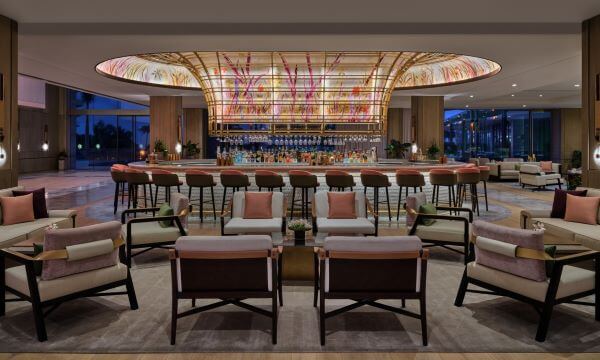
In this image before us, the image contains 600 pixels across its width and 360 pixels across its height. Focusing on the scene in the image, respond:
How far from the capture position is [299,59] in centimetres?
1027

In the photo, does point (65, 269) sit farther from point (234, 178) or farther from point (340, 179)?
point (340, 179)

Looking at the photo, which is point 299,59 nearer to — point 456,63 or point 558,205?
point 456,63

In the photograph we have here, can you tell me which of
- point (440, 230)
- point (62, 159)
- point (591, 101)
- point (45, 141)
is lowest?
point (440, 230)

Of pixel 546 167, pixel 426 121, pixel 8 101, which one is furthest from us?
pixel 546 167

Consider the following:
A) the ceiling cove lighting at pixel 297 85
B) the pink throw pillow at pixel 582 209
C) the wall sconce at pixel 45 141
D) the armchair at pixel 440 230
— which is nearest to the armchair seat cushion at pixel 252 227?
the armchair at pixel 440 230

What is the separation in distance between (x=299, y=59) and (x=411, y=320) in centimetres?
752

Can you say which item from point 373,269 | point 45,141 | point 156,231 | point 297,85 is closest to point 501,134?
point 297,85

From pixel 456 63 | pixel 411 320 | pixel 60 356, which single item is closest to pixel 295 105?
pixel 456 63

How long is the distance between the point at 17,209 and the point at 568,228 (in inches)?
249

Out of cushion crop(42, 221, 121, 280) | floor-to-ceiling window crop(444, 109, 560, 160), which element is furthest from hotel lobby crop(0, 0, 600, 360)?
floor-to-ceiling window crop(444, 109, 560, 160)

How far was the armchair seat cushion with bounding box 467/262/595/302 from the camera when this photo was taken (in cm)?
349

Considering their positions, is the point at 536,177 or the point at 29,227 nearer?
the point at 29,227

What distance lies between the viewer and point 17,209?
5586 millimetres

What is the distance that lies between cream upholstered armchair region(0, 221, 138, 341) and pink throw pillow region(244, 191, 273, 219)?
2.50 m
